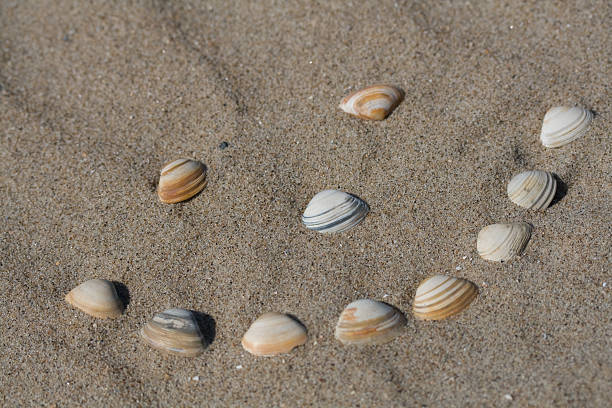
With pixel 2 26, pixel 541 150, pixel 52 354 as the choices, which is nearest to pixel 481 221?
pixel 541 150

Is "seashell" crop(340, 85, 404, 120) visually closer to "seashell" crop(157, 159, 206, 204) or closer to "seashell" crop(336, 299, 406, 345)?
"seashell" crop(157, 159, 206, 204)

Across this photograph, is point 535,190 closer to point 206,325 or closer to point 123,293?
point 206,325

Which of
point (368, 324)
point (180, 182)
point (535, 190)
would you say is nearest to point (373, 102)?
point (535, 190)

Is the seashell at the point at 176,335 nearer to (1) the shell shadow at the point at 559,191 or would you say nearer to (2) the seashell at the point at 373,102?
(2) the seashell at the point at 373,102

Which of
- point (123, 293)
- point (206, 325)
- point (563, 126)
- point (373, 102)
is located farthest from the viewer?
point (373, 102)

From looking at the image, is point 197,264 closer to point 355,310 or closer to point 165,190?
point 165,190

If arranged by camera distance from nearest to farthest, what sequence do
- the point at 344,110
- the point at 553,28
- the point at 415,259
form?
the point at 415,259, the point at 344,110, the point at 553,28

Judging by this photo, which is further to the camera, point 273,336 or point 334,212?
point 334,212
